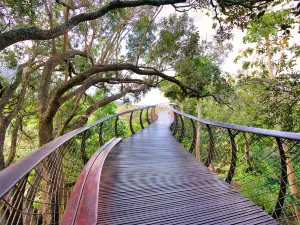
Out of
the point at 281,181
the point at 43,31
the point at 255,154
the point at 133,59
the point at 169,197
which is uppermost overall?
the point at 133,59

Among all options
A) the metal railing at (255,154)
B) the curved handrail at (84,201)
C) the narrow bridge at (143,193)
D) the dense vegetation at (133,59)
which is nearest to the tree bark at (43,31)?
the dense vegetation at (133,59)

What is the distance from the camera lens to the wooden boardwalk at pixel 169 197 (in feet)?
6.04

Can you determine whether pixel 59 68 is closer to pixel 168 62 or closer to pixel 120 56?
pixel 120 56

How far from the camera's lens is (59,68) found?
34.2 ft

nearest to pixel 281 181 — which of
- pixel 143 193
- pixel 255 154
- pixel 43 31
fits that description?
pixel 143 193

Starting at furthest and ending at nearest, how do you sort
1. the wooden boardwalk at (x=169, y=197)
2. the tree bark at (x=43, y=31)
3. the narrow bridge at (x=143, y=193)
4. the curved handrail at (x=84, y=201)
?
the tree bark at (x=43, y=31) < the wooden boardwalk at (x=169, y=197) < the curved handrail at (x=84, y=201) < the narrow bridge at (x=143, y=193)

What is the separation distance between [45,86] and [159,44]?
5.81 m

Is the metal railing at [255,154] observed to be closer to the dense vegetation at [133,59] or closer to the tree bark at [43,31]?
the dense vegetation at [133,59]

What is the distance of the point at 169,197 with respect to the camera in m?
2.29

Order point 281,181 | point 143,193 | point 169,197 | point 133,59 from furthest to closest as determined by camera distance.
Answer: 1. point 133,59
2. point 143,193
3. point 169,197
4. point 281,181

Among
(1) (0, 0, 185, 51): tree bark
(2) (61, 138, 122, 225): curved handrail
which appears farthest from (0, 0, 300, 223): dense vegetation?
(2) (61, 138, 122, 225): curved handrail

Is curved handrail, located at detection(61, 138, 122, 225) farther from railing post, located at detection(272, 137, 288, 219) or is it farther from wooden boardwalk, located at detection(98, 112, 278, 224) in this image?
railing post, located at detection(272, 137, 288, 219)

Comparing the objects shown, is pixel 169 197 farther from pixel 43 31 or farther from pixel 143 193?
pixel 43 31

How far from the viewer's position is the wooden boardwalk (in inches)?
72.5
